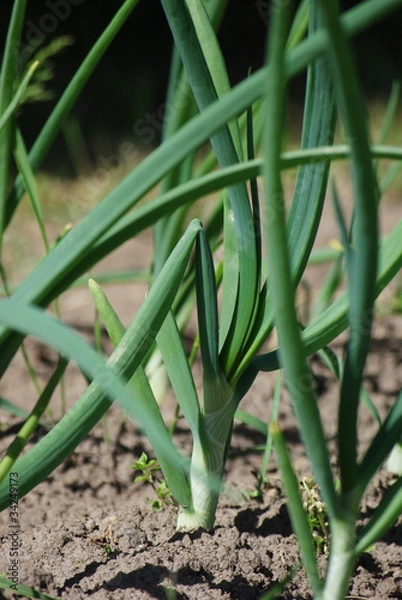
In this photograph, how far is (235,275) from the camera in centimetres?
75

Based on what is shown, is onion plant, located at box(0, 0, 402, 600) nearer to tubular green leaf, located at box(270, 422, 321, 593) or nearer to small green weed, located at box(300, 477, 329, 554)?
tubular green leaf, located at box(270, 422, 321, 593)

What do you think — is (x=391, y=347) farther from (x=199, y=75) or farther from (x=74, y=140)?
(x=74, y=140)

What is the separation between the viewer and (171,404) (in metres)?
1.23

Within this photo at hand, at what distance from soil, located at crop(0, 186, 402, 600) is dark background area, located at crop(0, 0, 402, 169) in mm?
1678

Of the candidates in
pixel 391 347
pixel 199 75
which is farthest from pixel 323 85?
pixel 391 347

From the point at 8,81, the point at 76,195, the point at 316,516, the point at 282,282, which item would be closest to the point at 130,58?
the point at 76,195

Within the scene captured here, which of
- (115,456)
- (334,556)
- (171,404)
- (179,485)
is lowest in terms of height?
(334,556)

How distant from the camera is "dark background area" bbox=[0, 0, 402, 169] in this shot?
2.78m

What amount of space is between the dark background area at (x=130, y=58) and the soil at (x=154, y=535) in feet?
5.51

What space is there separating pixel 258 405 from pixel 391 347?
34 cm

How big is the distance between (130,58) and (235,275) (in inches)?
113

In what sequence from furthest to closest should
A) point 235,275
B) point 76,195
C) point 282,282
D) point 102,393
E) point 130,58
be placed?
point 130,58, point 76,195, point 235,275, point 102,393, point 282,282

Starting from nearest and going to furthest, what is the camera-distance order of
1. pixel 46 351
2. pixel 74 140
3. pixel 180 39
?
pixel 180 39
pixel 46 351
pixel 74 140

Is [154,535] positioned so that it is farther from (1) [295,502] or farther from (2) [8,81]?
(2) [8,81]
